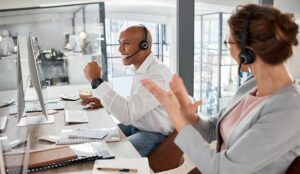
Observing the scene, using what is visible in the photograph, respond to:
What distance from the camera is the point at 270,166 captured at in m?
1.09

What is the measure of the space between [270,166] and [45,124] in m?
1.26

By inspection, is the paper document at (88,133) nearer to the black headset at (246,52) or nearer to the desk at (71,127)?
the desk at (71,127)

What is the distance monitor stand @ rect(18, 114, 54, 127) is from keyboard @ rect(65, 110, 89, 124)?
3.9 inches

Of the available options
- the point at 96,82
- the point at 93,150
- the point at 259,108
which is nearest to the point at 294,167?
the point at 259,108

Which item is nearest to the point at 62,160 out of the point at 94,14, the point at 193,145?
the point at 193,145

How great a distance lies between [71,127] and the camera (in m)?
1.75

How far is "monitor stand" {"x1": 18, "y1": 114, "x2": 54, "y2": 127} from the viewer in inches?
72.7

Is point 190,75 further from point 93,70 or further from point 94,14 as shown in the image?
point 94,14

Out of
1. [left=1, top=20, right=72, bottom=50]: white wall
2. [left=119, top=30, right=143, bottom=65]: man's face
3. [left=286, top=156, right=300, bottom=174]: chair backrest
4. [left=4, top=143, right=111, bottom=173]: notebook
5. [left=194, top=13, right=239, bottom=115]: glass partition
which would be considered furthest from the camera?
[left=194, top=13, right=239, bottom=115]: glass partition

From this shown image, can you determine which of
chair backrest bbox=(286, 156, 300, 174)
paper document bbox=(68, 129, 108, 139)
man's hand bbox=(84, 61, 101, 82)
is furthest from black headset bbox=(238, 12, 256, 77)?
man's hand bbox=(84, 61, 101, 82)

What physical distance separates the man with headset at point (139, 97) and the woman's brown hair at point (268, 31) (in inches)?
29.4

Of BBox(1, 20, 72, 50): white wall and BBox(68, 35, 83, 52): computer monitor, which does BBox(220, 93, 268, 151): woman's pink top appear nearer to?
BBox(68, 35, 83, 52): computer monitor

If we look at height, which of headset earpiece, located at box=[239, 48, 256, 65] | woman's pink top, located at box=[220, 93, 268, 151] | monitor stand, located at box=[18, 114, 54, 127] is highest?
headset earpiece, located at box=[239, 48, 256, 65]

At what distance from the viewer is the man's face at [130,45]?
6.86 feet
